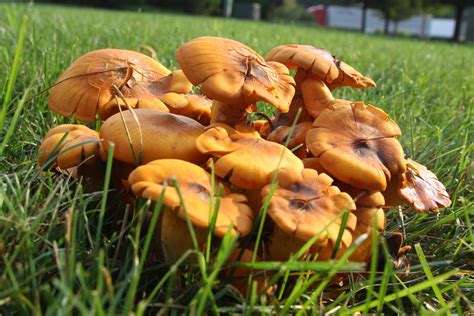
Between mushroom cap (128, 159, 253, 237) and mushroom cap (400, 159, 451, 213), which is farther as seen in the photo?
mushroom cap (400, 159, 451, 213)

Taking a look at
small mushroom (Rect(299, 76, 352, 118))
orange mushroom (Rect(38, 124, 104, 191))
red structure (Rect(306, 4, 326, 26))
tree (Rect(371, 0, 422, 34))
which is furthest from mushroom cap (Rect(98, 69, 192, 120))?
red structure (Rect(306, 4, 326, 26))

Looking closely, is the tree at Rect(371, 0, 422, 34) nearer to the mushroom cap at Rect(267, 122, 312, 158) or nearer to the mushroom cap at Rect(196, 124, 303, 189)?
the mushroom cap at Rect(267, 122, 312, 158)

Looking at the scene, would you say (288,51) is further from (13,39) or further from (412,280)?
(13,39)

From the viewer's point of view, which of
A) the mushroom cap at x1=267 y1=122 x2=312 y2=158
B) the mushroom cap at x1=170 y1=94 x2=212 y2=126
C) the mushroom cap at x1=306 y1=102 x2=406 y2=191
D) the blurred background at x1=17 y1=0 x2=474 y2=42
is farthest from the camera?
the blurred background at x1=17 y1=0 x2=474 y2=42

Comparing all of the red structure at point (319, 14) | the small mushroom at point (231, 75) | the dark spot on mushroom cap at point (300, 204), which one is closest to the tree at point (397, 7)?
the red structure at point (319, 14)

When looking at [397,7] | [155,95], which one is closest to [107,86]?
[155,95]

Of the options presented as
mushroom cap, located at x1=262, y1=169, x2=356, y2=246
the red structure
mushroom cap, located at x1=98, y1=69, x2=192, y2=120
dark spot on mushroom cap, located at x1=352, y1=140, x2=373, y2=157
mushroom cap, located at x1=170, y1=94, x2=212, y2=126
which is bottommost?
the red structure

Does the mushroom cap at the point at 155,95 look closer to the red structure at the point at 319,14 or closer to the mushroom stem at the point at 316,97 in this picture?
the mushroom stem at the point at 316,97

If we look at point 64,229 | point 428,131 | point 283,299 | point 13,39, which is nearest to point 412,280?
point 283,299
